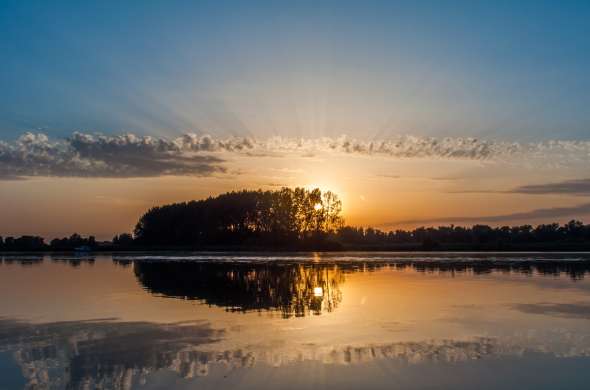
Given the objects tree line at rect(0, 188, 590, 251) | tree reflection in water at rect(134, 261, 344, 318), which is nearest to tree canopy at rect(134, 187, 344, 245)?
tree line at rect(0, 188, 590, 251)

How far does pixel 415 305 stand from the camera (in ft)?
82.3

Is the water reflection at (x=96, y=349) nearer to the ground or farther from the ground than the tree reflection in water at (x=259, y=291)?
nearer to the ground

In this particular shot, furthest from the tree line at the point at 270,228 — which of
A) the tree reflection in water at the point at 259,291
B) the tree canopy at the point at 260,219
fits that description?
the tree reflection in water at the point at 259,291

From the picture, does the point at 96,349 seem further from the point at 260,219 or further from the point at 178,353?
the point at 260,219

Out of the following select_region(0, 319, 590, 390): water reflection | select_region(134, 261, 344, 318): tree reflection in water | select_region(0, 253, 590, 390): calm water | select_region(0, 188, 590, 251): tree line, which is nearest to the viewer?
select_region(0, 253, 590, 390): calm water

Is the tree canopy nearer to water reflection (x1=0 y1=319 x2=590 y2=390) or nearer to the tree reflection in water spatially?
the tree reflection in water

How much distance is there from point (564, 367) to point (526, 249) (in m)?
114

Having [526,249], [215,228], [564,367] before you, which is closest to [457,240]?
[526,249]

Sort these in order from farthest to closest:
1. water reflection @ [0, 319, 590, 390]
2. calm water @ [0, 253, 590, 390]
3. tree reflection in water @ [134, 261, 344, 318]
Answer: tree reflection in water @ [134, 261, 344, 318], water reflection @ [0, 319, 590, 390], calm water @ [0, 253, 590, 390]

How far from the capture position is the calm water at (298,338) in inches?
501

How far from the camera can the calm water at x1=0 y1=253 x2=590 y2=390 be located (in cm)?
1273

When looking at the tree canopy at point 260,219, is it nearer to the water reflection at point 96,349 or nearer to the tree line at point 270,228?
the tree line at point 270,228

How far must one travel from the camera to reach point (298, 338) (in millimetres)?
17234

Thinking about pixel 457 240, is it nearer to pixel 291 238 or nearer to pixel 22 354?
pixel 291 238
